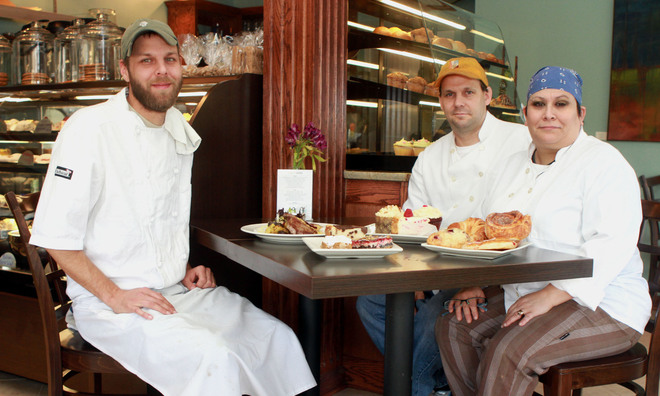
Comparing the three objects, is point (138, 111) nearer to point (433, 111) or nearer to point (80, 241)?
point (80, 241)

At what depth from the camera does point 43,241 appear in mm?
1934

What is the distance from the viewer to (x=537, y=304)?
195 centimetres

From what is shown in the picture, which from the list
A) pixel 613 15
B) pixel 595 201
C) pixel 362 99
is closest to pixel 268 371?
pixel 595 201

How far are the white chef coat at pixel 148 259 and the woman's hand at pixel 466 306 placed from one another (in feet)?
1.99

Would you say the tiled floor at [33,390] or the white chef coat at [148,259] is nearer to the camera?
the white chef coat at [148,259]

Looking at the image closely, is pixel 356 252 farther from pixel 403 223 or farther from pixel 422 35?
pixel 422 35

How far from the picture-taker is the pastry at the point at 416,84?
354 centimetres

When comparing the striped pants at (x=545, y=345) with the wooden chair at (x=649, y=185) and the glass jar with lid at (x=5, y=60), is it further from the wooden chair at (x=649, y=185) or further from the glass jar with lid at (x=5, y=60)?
the glass jar with lid at (x=5, y=60)

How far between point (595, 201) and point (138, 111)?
64.5 inches

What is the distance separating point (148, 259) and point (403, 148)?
1769 millimetres

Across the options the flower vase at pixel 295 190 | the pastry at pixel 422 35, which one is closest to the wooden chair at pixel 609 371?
the flower vase at pixel 295 190

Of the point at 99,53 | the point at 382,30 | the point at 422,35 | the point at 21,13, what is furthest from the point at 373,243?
the point at 21,13

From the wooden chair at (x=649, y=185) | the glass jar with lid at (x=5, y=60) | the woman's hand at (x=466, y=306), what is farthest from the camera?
the wooden chair at (x=649, y=185)

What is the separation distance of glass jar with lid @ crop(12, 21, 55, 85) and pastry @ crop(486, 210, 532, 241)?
3320mm
